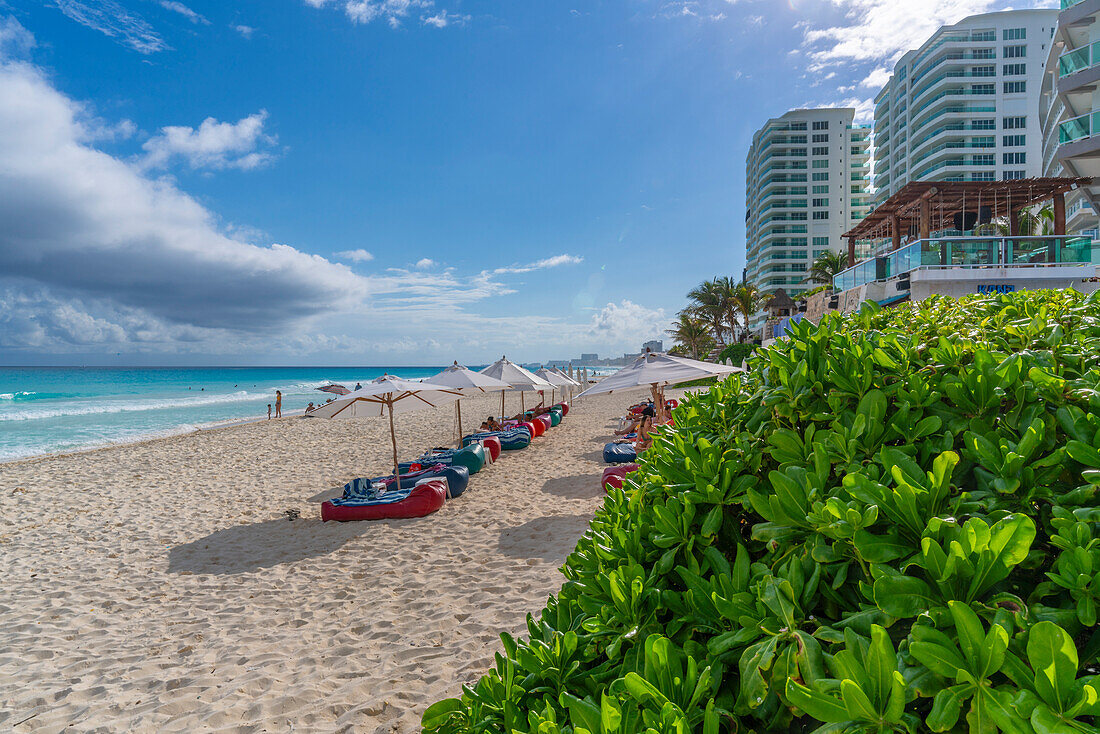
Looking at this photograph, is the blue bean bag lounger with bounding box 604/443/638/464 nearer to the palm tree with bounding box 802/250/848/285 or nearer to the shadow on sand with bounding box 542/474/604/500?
the shadow on sand with bounding box 542/474/604/500

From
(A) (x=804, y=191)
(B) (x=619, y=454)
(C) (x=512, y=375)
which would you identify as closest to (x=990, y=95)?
(A) (x=804, y=191)

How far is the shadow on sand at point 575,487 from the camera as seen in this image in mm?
9060

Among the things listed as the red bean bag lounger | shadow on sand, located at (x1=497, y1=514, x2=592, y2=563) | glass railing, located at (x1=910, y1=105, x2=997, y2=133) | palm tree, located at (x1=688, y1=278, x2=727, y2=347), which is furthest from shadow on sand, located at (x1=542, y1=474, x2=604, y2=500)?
glass railing, located at (x1=910, y1=105, x2=997, y2=133)

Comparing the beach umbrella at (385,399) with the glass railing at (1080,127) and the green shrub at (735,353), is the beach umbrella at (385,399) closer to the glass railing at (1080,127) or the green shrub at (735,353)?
the glass railing at (1080,127)

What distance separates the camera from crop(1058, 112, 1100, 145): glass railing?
17906 mm

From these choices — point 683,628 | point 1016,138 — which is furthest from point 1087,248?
point 1016,138

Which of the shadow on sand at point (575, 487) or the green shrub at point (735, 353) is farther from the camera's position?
the green shrub at point (735, 353)

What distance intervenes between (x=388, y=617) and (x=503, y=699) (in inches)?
170

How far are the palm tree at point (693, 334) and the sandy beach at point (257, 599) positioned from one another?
3934cm

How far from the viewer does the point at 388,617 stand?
497cm

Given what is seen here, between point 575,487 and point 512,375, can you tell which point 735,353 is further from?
point 575,487

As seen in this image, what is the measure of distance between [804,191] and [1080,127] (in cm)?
5959

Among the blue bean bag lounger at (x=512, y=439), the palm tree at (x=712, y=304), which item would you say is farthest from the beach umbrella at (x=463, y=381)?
the palm tree at (x=712, y=304)

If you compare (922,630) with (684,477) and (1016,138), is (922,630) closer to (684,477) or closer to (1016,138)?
(684,477)
